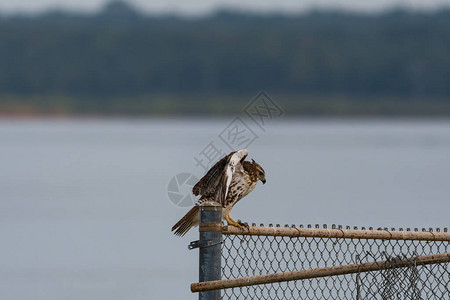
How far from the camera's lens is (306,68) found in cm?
11894

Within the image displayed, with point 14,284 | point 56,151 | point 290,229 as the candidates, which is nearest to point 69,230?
point 14,284

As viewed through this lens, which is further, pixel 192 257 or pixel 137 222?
pixel 137 222

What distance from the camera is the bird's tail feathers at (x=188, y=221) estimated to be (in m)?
6.06

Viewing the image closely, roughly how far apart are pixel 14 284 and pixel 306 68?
103 m

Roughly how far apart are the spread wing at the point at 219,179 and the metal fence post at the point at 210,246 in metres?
0.44

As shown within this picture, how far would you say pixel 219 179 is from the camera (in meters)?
6.26

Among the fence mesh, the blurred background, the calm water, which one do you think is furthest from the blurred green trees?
the fence mesh

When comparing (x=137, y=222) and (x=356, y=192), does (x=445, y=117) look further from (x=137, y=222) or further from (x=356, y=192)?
(x=137, y=222)

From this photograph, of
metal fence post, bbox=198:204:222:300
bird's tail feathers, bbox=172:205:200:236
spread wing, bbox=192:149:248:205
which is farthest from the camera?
spread wing, bbox=192:149:248:205

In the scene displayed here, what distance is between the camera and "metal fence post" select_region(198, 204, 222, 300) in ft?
18.9


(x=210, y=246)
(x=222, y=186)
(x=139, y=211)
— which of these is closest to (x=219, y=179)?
(x=222, y=186)

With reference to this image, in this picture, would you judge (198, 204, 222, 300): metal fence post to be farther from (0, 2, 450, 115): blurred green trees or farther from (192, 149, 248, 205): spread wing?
(0, 2, 450, 115): blurred green trees

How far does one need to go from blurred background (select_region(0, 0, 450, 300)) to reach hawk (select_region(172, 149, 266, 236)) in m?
0.41

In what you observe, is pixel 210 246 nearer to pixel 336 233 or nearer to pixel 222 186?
pixel 222 186
